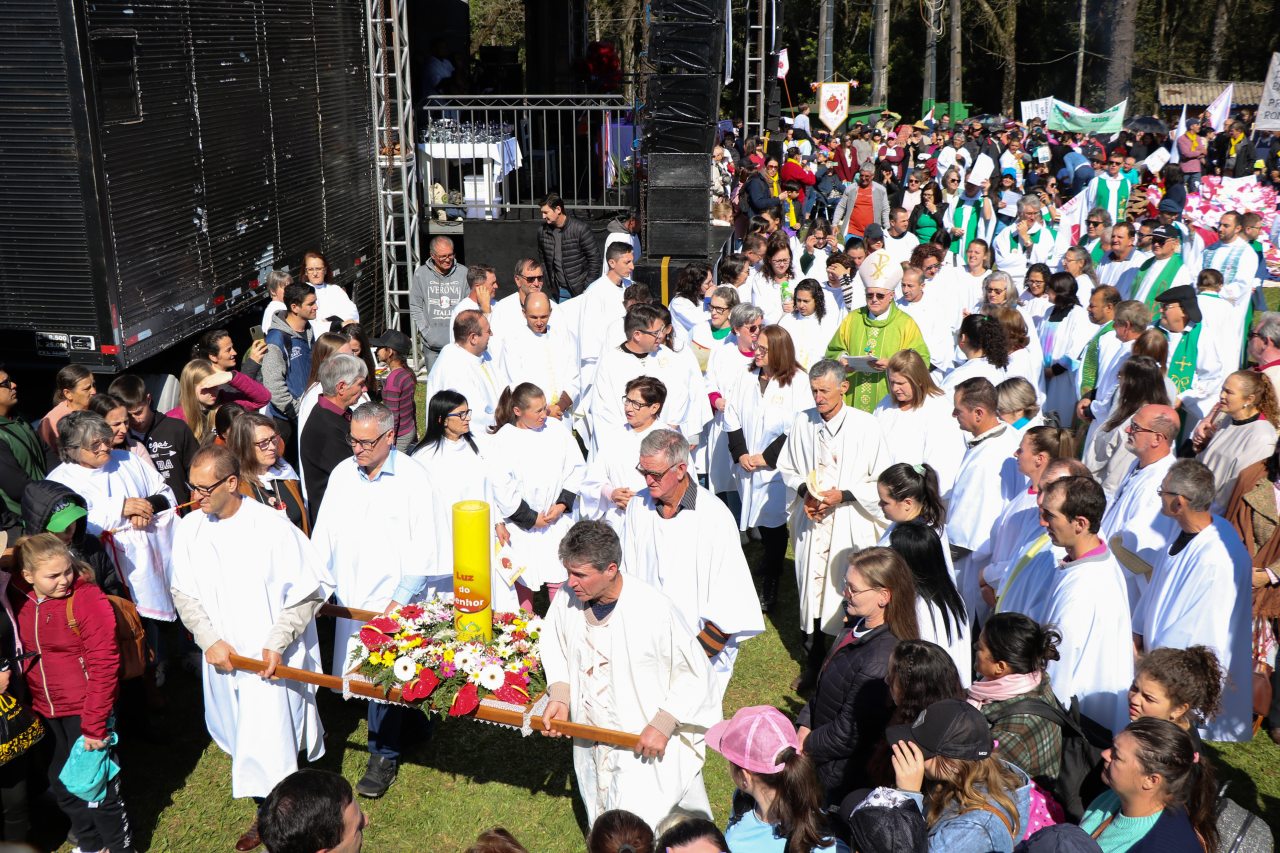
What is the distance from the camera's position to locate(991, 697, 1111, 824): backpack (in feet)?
13.6

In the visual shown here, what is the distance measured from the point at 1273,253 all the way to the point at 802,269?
10.7 metres

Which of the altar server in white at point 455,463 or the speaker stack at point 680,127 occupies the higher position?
the speaker stack at point 680,127

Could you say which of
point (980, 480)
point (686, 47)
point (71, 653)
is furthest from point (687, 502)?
point (686, 47)

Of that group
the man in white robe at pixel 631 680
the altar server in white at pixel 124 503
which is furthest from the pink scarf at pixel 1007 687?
the altar server in white at pixel 124 503

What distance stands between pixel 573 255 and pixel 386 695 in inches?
302

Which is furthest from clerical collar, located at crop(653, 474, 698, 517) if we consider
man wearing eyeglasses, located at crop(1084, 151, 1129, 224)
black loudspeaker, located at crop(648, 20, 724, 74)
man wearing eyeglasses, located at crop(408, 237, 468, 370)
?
man wearing eyeglasses, located at crop(1084, 151, 1129, 224)

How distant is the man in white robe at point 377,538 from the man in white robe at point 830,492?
2.30 meters

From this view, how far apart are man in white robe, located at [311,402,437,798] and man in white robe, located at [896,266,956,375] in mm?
5228

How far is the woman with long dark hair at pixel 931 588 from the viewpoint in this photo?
16.7 feet

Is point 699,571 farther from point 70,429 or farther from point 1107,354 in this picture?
point 1107,354

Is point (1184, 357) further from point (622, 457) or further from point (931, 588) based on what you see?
point (931, 588)

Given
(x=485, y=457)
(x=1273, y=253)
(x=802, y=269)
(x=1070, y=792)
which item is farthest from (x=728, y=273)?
(x=1273, y=253)

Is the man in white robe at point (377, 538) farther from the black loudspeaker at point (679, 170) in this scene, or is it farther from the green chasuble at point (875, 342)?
the black loudspeaker at point (679, 170)

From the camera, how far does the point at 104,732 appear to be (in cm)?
496
